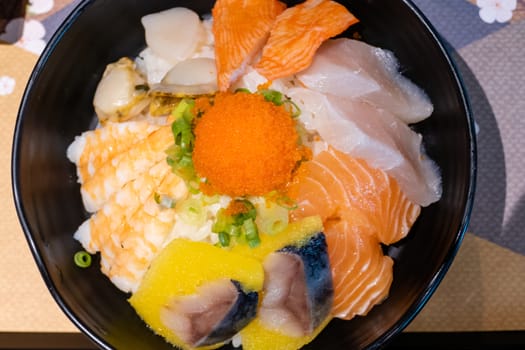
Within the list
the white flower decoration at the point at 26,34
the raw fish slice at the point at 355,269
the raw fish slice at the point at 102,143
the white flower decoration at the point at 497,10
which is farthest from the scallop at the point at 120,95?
the white flower decoration at the point at 497,10

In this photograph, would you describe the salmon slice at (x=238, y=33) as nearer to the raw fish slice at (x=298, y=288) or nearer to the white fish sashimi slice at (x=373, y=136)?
the white fish sashimi slice at (x=373, y=136)

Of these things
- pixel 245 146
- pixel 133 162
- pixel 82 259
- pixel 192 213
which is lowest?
pixel 82 259

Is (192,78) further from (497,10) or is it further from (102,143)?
(497,10)

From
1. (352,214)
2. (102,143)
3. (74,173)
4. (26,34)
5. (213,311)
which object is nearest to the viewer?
(213,311)

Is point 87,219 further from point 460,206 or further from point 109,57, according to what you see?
point 460,206

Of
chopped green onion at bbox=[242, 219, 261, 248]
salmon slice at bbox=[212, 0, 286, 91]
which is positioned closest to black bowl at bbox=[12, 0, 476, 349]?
salmon slice at bbox=[212, 0, 286, 91]

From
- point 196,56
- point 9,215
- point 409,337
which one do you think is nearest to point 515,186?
point 409,337

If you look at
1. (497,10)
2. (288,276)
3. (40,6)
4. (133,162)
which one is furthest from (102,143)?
(497,10)
